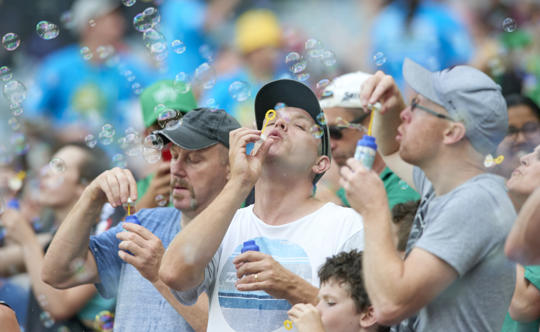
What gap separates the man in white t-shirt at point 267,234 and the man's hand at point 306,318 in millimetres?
99

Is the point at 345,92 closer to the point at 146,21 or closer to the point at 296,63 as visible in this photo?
the point at 296,63

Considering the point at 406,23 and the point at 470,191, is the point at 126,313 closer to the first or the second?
the point at 470,191

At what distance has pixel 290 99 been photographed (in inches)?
110

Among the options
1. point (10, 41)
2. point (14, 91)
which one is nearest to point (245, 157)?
point (14, 91)

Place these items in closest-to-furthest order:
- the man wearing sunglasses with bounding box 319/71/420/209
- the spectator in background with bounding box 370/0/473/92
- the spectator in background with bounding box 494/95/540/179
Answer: the spectator in background with bounding box 494/95/540/179
the man wearing sunglasses with bounding box 319/71/420/209
the spectator in background with bounding box 370/0/473/92

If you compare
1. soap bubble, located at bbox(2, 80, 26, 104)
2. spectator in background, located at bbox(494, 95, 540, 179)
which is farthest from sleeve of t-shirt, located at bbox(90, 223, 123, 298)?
spectator in background, located at bbox(494, 95, 540, 179)

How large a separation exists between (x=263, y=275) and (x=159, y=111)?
1338mm

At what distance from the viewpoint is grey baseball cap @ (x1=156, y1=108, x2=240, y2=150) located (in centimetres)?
287

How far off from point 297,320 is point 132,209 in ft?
3.55

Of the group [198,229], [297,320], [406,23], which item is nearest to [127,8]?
[406,23]

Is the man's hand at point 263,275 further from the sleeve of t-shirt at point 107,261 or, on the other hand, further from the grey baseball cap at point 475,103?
the sleeve of t-shirt at point 107,261

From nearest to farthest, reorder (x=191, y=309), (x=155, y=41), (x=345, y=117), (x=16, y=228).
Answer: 1. (x=191, y=309)
2. (x=155, y=41)
3. (x=345, y=117)
4. (x=16, y=228)

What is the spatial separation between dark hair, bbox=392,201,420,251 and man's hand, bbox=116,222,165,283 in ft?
2.70

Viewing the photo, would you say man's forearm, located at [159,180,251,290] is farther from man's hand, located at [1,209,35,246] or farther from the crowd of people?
man's hand, located at [1,209,35,246]
